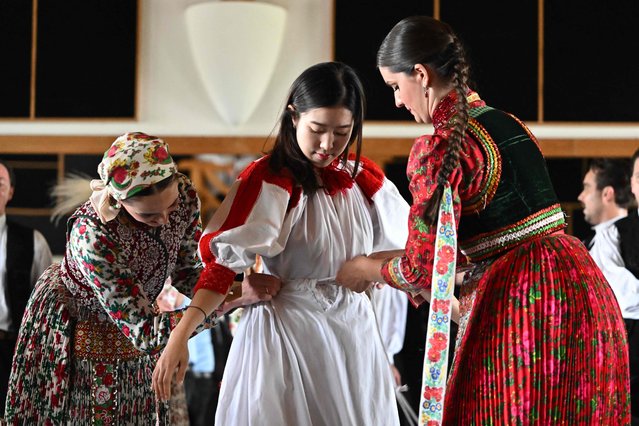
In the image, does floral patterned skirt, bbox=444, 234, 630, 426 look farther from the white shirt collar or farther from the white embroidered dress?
the white shirt collar

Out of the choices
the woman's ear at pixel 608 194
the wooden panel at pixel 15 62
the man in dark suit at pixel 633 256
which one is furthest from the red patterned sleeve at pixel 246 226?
the wooden panel at pixel 15 62

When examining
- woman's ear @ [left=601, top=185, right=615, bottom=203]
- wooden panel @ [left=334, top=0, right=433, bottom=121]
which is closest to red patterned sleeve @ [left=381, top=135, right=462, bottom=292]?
woman's ear @ [left=601, top=185, right=615, bottom=203]

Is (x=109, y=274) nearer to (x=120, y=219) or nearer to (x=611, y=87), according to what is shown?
(x=120, y=219)

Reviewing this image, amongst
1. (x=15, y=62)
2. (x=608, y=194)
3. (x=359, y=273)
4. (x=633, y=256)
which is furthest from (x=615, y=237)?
(x=15, y=62)

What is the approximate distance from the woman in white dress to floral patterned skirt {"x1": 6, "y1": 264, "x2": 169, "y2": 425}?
0.84 feet

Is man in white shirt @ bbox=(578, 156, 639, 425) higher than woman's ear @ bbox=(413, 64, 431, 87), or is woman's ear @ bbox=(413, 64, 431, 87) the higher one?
woman's ear @ bbox=(413, 64, 431, 87)

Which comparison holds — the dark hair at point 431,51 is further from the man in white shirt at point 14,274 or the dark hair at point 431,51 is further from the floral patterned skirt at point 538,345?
the man in white shirt at point 14,274

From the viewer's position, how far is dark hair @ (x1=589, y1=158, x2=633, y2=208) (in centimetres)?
527

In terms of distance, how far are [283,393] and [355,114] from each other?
0.73 metres

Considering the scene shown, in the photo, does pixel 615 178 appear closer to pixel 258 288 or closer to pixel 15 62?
pixel 258 288

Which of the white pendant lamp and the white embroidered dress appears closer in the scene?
the white embroidered dress

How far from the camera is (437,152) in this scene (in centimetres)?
201

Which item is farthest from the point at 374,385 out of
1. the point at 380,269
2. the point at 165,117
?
the point at 165,117

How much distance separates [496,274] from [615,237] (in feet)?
9.50
